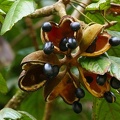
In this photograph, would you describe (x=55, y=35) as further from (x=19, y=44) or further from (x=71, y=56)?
(x=19, y=44)

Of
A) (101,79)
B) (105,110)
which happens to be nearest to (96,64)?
(101,79)

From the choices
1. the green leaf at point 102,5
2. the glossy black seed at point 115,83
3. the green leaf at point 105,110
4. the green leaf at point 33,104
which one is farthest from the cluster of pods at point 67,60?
the green leaf at point 33,104

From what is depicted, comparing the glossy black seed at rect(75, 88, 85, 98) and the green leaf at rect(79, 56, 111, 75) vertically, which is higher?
the green leaf at rect(79, 56, 111, 75)

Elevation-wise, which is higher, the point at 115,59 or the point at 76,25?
the point at 76,25

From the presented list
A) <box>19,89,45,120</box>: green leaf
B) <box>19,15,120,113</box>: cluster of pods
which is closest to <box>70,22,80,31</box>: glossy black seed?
<box>19,15,120,113</box>: cluster of pods

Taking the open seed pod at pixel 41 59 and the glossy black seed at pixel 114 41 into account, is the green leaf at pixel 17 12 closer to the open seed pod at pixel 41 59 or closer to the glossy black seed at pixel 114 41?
the open seed pod at pixel 41 59

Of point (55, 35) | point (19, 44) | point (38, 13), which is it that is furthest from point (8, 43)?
point (55, 35)

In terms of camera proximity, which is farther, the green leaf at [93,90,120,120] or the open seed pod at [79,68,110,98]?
the green leaf at [93,90,120,120]

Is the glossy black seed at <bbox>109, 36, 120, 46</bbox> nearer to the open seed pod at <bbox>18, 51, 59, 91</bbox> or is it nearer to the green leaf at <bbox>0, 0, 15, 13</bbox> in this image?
the open seed pod at <bbox>18, 51, 59, 91</bbox>
